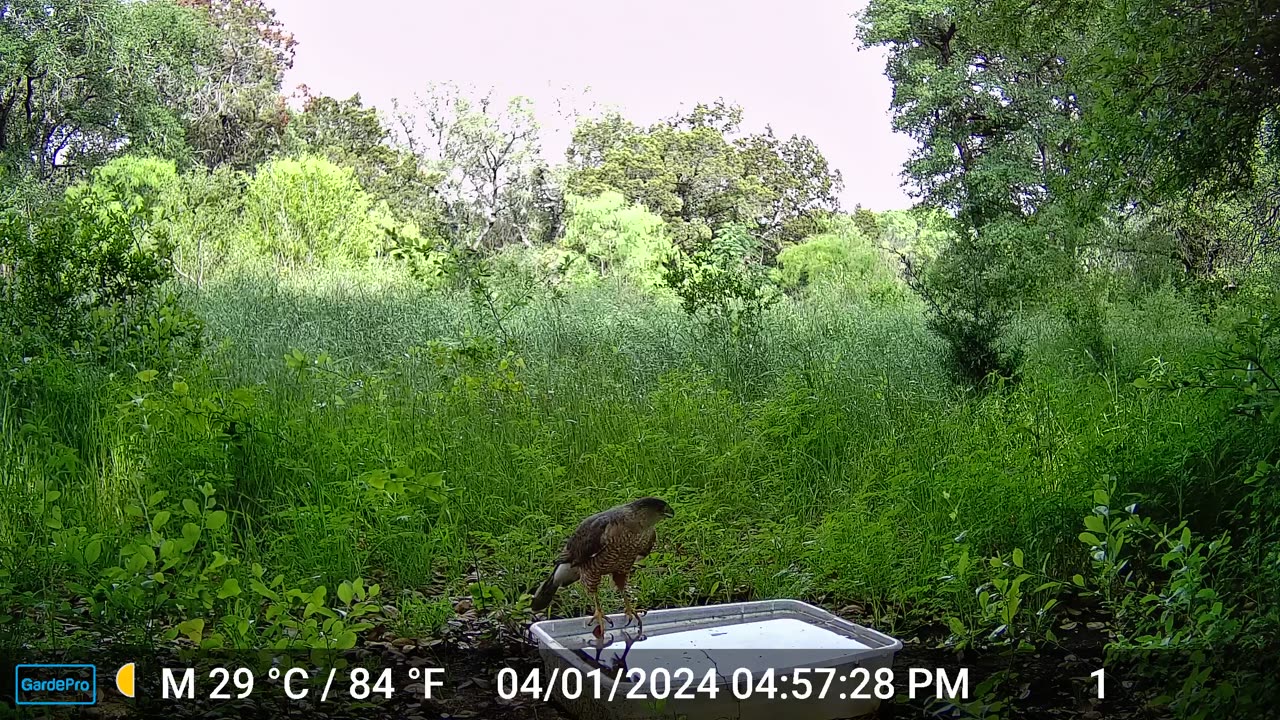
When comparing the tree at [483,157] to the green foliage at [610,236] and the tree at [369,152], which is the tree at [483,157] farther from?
the green foliage at [610,236]

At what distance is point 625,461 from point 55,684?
1.46 metres

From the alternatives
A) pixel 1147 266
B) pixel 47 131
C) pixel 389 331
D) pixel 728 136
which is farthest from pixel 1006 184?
pixel 47 131

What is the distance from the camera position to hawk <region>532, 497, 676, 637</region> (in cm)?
118

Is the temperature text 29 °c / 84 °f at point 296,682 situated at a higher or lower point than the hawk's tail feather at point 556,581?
lower

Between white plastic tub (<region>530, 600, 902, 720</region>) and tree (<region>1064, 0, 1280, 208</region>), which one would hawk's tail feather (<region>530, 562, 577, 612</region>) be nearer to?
white plastic tub (<region>530, 600, 902, 720</region>)

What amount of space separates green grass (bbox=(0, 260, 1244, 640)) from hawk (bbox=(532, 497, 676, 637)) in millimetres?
537

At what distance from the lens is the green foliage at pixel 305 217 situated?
619 cm

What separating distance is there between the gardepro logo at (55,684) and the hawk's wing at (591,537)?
0.78 meters

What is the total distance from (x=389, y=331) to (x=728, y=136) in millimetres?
4406

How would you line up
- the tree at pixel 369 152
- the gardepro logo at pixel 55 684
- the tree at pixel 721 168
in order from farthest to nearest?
the tree at pixel 721 168 → the tree at pixel 369 152 → the gardepro logo at pixel 55 684

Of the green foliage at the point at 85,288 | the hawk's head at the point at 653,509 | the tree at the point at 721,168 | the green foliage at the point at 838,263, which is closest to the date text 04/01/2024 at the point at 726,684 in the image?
the hawk's head at the point at 653,509

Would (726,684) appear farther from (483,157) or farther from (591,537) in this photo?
(483,157)

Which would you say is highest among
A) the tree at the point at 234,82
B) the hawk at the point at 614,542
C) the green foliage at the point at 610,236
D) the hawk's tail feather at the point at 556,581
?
the tree at the point at 234,82

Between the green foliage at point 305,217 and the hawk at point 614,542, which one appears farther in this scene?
the green foliage at point 305,217
